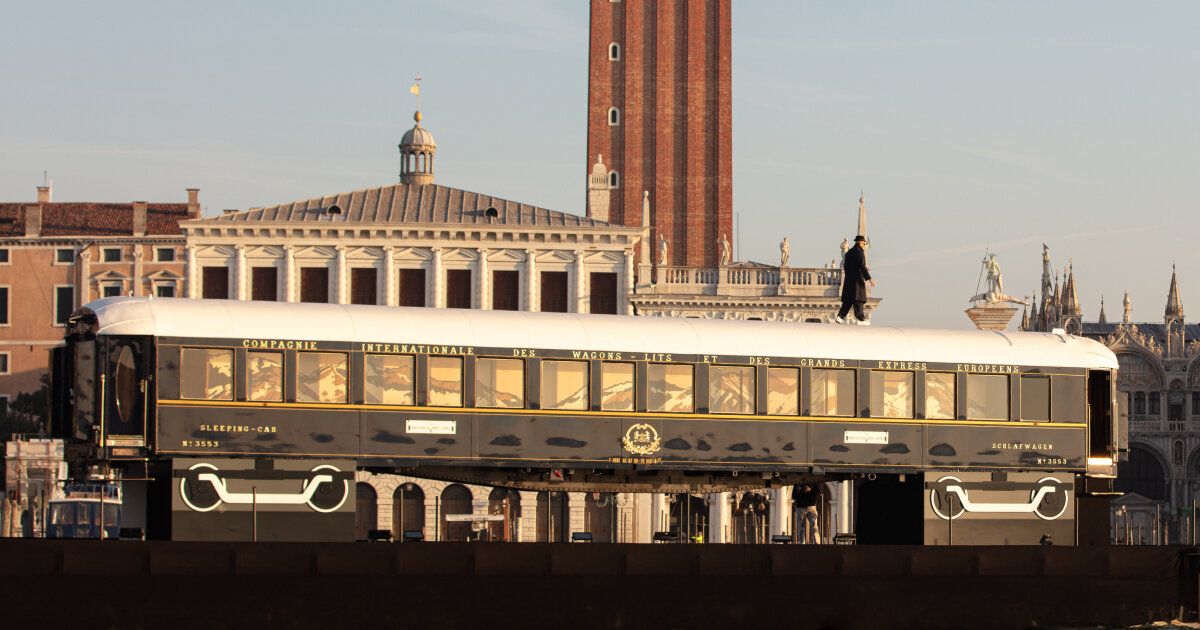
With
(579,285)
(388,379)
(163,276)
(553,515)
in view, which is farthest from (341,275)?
(388,379)

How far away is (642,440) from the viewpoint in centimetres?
2006

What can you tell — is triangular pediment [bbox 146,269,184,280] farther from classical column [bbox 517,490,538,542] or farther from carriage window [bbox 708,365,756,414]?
carriage window [bbox 708,365,756,414]

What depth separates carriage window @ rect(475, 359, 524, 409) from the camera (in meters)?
19.6

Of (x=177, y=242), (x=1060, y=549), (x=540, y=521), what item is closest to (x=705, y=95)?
(x=177, y=242)

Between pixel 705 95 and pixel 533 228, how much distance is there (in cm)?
2823

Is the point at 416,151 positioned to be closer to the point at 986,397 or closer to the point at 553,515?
the point at 553,515

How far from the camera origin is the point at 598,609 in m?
19.8

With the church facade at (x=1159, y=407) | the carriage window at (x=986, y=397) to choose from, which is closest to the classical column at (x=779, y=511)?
the carriage window at (x=986, y=397)

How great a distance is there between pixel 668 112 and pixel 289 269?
3114 centimetres

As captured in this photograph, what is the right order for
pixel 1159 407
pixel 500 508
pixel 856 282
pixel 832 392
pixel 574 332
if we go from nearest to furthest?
pixel 574 332 < pixel 832 392 < pixel 856 282 < pixel 500 508 < pixel 1159 407

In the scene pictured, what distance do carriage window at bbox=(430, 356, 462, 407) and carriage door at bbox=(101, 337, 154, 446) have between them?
10.6 feet

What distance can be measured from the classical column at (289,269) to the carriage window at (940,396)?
120ft

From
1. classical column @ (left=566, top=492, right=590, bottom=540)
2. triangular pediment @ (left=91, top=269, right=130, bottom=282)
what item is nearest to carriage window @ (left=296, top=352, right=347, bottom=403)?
classical column @ (left=566, top=492, right=590, bottom=540)

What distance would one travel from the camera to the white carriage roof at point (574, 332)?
1864cm
